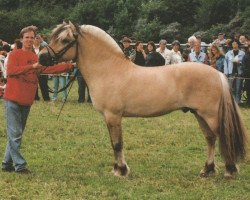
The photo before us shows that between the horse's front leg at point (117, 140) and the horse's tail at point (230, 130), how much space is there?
4.60 feet

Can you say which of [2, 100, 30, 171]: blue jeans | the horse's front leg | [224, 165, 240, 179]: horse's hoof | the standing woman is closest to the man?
[2, 100, 30, 171]: blue jeans

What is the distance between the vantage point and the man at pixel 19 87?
7.66 meters

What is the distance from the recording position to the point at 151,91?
779cm

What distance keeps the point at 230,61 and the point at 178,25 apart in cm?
1687

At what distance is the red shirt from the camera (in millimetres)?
7641

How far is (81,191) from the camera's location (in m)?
7.04

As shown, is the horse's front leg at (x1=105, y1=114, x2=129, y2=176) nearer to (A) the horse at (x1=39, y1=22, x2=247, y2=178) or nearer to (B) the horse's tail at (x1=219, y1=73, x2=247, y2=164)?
(A) the horse at (x1=39, y1=22, x2=247, y2=178)

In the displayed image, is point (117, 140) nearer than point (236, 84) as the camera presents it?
Yes

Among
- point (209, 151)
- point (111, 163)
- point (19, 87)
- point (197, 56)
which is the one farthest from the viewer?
point (197, 56)

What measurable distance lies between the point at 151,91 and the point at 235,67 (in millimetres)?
9652

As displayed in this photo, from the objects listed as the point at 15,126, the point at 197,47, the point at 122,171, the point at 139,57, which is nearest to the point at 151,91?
the point at 122,171

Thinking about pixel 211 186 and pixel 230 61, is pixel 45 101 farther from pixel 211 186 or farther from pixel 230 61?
pixel 211 186

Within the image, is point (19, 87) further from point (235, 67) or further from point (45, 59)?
point (235, 67)

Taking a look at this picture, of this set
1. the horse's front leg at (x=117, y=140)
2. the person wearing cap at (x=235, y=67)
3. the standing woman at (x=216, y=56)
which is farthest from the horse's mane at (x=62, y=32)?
the person wearing cap at (x=235, y=67)
